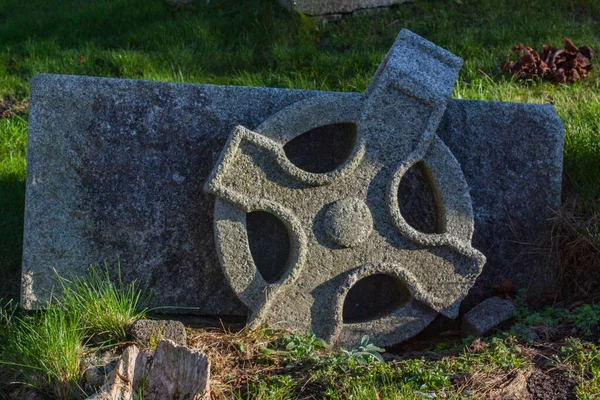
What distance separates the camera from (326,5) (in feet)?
19.1

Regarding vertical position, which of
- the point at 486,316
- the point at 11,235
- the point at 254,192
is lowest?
the point at 11,235

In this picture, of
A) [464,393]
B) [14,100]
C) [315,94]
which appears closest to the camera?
[464,393]

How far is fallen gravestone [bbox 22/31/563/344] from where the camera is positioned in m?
3.20

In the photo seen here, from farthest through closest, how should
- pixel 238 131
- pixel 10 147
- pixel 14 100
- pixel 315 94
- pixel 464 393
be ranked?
1. pixel 14 100
2. pixel 10 147
3. pixel 315 94
4. pixel 238 131
5. pixel 464 393

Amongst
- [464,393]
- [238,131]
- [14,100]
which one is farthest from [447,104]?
[14,100]

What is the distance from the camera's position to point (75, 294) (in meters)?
3.11

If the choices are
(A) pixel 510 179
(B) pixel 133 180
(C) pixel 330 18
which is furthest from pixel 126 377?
(C) pixel 330 18

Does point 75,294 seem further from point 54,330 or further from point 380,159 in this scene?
point 380,159

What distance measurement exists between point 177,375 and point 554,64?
3.42 m

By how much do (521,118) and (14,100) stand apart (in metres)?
3.35

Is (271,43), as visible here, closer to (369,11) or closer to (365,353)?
(369,11)

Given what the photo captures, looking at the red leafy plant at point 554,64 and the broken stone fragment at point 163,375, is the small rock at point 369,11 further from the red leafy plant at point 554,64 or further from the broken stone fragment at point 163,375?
the broken stone fragment at point 163,375

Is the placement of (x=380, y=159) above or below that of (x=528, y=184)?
above

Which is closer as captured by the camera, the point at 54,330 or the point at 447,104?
the point at 54,330
